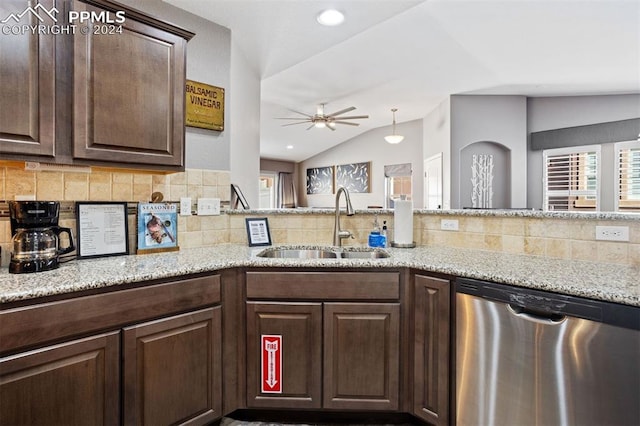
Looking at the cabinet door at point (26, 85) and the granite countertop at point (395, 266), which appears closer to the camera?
the granite countertop at point (395, 266)

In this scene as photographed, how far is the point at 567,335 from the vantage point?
47.4 inches

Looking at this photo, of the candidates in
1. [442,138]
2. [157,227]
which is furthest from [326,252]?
[442,138]

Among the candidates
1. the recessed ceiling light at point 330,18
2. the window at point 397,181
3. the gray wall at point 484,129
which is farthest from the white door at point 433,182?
the recessed ceiling light at point 330,18

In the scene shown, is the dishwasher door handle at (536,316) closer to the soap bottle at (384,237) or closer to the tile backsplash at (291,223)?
the tile backsplash at (291,223)

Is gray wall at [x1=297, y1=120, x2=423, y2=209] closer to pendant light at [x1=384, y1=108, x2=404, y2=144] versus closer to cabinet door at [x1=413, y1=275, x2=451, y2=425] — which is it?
pendant light at [x1=384, y1=108, x2=404, y2=144]

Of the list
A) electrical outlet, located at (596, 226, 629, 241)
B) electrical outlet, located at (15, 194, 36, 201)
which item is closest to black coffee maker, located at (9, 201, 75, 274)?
electrical outlet, located at (15, 194, 36, 201)

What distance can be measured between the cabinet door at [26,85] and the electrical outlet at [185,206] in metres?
0.77

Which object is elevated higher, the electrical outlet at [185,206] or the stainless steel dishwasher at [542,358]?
the electrical outlet at [185,206]

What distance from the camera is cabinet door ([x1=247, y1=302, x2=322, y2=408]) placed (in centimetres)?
165

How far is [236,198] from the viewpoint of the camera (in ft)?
8.28

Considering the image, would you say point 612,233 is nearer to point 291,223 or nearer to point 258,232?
point 291,223

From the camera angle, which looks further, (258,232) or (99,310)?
(258,232)

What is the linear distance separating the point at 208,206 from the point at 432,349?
5.26 feet

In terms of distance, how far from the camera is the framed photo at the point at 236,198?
2.43 meters
